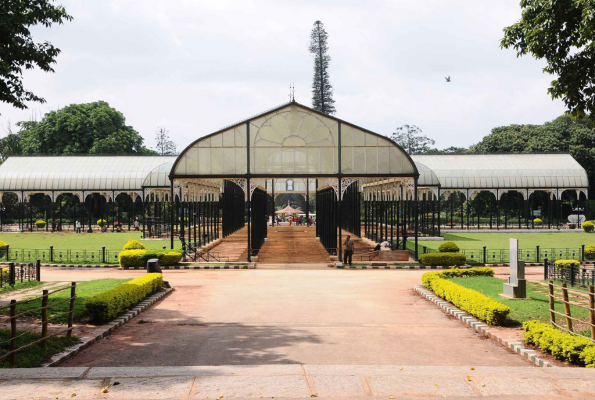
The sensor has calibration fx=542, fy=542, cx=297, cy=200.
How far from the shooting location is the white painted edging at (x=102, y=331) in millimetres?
9331

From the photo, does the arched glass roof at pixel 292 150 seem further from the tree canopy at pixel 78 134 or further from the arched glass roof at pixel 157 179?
the tree canopy at pixel 78 134

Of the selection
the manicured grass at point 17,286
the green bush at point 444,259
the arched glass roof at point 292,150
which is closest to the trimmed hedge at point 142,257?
the arched glass roof at point 292,150

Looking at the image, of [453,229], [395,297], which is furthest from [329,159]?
[453,229]

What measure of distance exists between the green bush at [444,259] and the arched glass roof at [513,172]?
30034 mm

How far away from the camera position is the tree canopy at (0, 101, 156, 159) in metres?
66.1

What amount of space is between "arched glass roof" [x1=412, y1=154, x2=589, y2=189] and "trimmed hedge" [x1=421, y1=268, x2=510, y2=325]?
3798 centimetres

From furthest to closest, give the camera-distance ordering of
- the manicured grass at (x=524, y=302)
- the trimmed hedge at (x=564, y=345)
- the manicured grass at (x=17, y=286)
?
the manicured grass at (x=17, y=286) < the manicured grass at (x=524, y=302) < the trimmed hedge at (x=564, y=345)

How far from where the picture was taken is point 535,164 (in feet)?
181

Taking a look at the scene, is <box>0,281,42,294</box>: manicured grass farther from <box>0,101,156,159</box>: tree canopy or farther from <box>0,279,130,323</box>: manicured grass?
<box>0,101,156,159</box>: tree canopy

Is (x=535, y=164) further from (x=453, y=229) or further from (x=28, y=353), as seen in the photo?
(x=28, y=353)

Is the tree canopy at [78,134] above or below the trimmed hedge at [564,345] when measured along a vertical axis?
above

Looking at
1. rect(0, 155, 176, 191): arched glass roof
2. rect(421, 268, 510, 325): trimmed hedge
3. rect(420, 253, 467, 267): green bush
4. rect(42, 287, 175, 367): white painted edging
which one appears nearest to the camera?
rect(42, 287, 175, 367): white painted edging

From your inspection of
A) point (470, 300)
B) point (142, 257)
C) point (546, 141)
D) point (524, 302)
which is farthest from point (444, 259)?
point (546, 141)

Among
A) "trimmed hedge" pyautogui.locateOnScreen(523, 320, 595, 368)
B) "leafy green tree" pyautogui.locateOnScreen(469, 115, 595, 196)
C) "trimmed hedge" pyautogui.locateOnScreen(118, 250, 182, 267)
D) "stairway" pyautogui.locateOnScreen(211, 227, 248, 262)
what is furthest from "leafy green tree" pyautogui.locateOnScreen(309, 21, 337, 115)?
"trimmed hedge" pyautogui.locateOnScreen(523, 320, 595, 368)
